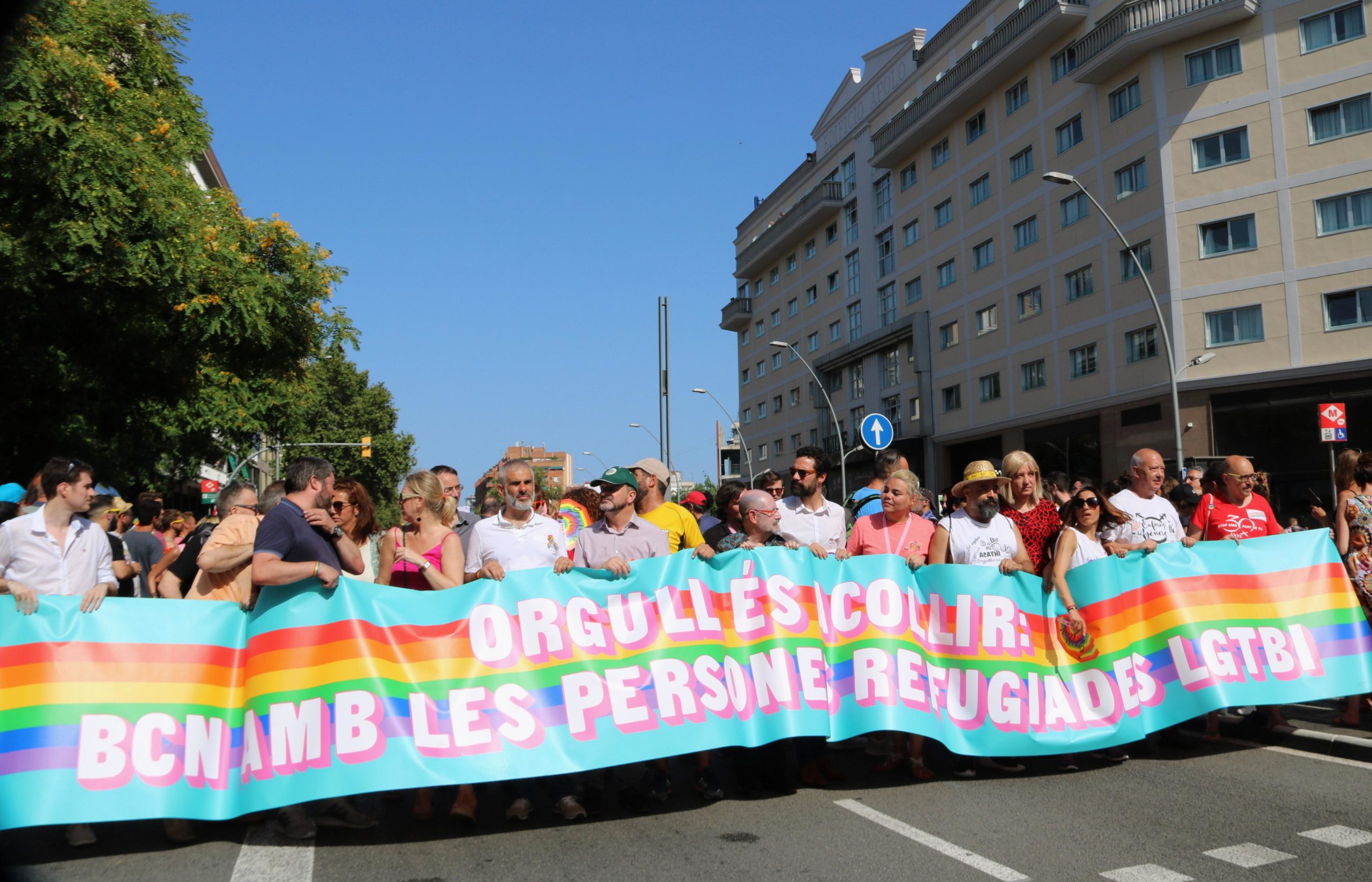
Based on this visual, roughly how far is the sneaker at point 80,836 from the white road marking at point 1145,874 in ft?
15.6

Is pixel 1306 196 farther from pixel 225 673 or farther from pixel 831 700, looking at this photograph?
pixel 225 673

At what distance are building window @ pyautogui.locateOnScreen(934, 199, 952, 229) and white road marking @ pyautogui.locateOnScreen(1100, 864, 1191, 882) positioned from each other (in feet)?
146

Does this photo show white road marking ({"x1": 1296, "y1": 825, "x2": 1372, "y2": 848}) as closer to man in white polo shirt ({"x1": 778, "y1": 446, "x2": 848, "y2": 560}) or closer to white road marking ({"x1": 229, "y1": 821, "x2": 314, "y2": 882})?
man in white polo shirt ({"x1": 778, "y1": 446, "x2": 848, "y2": 560})

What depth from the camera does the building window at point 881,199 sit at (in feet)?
175

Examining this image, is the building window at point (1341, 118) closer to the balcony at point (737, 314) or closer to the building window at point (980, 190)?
the building window at point (980, 190)

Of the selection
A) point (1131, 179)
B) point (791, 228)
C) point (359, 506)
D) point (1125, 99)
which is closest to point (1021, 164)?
point (1125, 99)

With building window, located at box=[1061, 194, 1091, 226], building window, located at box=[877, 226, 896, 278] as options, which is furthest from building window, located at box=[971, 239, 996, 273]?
building window, located at box=[877, 226, 896, 278]

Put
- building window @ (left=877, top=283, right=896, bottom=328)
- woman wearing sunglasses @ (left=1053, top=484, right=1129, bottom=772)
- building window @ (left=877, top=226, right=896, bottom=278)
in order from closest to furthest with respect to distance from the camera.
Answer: woman wearing sunglasses @ (left=1053, top=484, right=1129, bottom=772), building window @ (left=877, top=283, right=896, bottom=328), building window @ (left=877, top=226, right=896, bottom=278)

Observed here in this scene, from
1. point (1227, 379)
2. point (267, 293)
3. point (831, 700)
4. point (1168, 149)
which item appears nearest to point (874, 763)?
point (831, 700)

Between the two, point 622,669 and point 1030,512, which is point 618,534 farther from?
point 1030,512

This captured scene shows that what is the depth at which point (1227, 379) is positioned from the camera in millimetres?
31703

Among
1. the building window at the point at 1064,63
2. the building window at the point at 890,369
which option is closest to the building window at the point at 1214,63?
the building window at the point at 1064,63

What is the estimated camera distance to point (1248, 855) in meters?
4.75

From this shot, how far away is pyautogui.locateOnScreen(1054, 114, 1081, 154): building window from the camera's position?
37812mm
